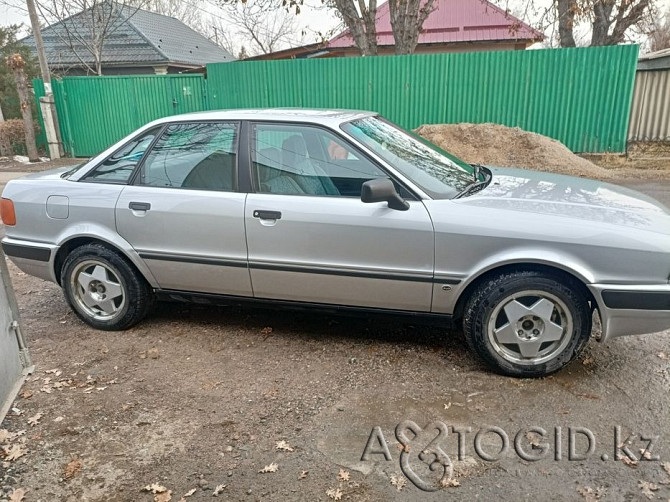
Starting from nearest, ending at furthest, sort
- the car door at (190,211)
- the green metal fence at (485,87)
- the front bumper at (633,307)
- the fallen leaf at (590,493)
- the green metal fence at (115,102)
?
the fallen leaf at (590,493), the front bumper at (633,307), the car door at (190,211), the green metal fence at (485,87), the green metal fence at (115,102)

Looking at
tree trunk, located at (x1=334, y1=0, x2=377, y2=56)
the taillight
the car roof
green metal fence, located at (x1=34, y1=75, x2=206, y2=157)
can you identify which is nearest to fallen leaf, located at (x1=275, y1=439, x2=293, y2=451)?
the car roof

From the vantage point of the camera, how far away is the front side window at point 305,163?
3602mm

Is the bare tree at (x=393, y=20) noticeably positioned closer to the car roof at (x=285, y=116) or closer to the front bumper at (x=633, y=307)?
the car roof at (x=285, y=116)

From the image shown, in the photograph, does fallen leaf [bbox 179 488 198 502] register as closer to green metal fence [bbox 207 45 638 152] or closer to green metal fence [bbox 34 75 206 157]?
green metal fence [bbox 207 45 638 152]

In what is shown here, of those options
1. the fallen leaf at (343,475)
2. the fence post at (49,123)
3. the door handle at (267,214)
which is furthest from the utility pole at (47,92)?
the fallen leaf at (343,475)

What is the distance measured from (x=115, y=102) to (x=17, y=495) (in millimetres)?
13076

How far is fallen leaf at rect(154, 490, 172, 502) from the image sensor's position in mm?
2510

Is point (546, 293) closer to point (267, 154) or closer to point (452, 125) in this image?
point (267, 154)

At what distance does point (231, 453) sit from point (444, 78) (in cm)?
Result: 1112

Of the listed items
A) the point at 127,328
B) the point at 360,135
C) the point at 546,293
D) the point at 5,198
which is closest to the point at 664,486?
the point at 546,293

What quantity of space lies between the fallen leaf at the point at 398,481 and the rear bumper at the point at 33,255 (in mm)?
3108

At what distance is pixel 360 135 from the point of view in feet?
12.4

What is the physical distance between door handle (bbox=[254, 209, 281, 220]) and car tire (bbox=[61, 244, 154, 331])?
3.88ft

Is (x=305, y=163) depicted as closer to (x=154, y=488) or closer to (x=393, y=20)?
(x=154, y=488)
